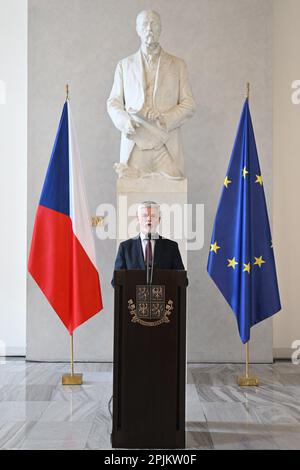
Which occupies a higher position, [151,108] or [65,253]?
[151,108]

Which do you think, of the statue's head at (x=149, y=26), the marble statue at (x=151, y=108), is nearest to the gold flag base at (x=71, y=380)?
the marble statue at (x=151, y=108)

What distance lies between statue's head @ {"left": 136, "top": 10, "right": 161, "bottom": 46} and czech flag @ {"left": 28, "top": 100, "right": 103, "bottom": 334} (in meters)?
1.28

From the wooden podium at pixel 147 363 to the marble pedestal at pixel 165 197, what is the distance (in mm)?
1871

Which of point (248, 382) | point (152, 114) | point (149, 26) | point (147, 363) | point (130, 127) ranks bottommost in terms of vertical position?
point (248, 382)

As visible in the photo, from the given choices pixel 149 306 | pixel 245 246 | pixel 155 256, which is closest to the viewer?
pixel 149 306

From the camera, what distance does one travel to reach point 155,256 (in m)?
4.30

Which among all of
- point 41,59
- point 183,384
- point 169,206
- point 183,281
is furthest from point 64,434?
point 41,59

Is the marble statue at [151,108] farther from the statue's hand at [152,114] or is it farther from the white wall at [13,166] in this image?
the white wall at [13,166]

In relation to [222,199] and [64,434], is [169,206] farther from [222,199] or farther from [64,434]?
[64,434]

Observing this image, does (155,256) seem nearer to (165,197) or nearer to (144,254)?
(144,254)

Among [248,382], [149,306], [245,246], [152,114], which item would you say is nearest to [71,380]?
[248,382]

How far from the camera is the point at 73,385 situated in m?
5.27

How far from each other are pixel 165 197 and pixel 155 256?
1.19 meters

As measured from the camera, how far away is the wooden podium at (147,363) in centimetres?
351
